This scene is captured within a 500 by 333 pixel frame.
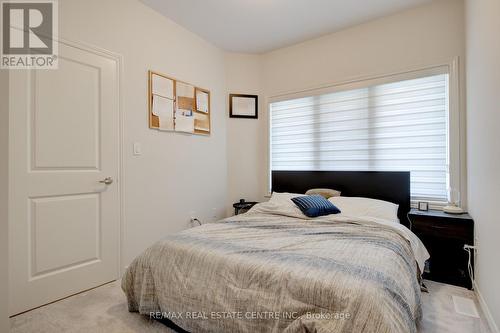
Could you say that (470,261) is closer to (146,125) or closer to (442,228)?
(442,228)

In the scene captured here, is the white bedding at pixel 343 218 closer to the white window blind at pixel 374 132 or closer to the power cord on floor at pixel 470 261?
the power cord on floor at pixel 470 261

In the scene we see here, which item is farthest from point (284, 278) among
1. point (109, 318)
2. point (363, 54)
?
point (363, 54)

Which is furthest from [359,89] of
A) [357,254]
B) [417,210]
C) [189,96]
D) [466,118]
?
[357,254]

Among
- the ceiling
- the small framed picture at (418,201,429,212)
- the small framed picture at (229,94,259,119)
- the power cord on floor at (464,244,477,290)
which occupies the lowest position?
the power cord on floor at (464,244,477,290)

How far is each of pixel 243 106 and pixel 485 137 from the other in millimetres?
2673

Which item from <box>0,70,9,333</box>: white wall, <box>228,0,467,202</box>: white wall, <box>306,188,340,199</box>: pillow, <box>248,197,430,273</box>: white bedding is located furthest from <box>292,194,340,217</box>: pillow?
<box>0,70,9,333</box>: white wall

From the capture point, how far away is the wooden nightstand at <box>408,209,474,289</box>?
2146mm

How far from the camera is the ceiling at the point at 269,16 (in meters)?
2.59

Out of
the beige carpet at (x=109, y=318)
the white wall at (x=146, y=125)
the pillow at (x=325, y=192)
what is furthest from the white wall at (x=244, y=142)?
the beige carpet at (x=109, y=318)

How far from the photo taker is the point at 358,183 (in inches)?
113

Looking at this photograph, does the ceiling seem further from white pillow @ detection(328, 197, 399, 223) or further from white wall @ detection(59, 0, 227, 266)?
white pillow @ detection(328, 197, 399, 223)

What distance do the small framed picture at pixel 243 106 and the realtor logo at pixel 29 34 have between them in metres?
2.10

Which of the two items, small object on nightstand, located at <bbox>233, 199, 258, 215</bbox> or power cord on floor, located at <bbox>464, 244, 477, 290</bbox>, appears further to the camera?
small object on nightstand, located at <bbox>233, 199, 258, 215</bbox>

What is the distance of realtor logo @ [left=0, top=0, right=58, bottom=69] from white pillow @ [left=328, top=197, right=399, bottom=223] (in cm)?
273
